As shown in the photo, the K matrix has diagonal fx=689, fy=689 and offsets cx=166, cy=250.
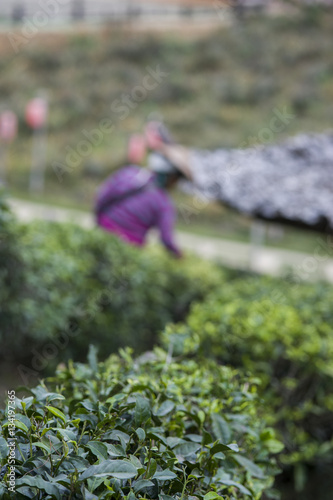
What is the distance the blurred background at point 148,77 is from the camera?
60.0 feet

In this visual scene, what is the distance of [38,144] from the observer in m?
Result: 18.8

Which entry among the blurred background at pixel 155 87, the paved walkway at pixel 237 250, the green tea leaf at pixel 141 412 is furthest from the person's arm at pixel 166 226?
the blurred background at pixel 155 87

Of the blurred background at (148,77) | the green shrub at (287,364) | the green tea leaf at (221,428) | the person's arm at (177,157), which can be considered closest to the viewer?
the green tea leaf at (221,428)

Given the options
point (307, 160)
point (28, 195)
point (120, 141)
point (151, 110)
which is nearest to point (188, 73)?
point (151, 110)

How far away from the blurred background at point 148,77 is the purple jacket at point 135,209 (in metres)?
9.87

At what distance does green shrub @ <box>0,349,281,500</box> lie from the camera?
51.1 inches

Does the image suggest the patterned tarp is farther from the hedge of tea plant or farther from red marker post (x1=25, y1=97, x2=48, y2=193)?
red marker post (x1=25, y1=97, x2=48, y2=193)

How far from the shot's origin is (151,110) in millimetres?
20484

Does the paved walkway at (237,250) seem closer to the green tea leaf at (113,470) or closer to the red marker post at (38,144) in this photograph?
the red marker post at (38,144)

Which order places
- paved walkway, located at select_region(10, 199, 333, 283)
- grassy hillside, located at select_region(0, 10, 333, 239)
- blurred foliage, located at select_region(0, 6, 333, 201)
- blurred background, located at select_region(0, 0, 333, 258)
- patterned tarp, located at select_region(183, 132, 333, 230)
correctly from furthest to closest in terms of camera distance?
blurred foliage, located at select_region(0, 6, 333, 201) < grassy hillside, located at select_region(0, 10, 333, 239) < blurred background, located at select_region(0, 0, 333, 258) < paved walkway, located at select_region(10, 199, 333, 283) < patterned tarp, located at select_region(183, 132, 333, 230)

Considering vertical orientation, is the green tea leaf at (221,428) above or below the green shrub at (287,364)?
above

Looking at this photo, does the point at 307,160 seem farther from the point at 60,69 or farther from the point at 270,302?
the point at 60,69

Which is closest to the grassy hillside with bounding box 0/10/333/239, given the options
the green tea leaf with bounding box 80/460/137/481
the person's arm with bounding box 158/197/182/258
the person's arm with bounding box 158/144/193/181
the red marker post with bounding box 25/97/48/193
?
the red marker post with bounding box 25/97/48/193

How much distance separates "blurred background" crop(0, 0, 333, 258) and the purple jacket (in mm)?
9868
